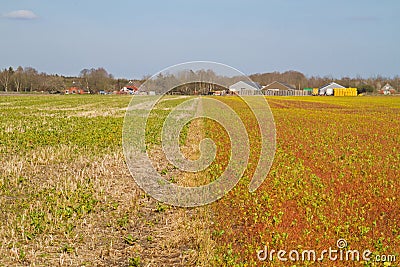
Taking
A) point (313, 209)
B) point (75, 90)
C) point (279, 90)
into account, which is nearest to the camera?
point (313, 209)

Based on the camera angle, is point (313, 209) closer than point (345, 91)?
Yes

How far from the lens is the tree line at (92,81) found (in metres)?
97.6

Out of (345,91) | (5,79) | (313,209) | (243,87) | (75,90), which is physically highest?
(5,79)

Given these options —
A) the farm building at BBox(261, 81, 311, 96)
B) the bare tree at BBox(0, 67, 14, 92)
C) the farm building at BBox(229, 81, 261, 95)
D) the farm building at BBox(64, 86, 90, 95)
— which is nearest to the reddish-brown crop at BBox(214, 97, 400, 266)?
the farm building at BBox(229, 81, 261, 95)

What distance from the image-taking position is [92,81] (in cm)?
11375

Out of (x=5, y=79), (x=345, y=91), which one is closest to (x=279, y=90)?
(x=345, y=91)

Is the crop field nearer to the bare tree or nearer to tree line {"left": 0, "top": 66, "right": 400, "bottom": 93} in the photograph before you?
tree line {"left": 0, "top": 66, "right": 400, "bottom": 93}

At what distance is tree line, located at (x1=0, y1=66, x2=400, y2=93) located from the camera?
320 ft

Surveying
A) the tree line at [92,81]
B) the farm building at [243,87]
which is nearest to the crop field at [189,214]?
the farm building at [243,87]

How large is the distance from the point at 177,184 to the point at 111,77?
10974 centimetres

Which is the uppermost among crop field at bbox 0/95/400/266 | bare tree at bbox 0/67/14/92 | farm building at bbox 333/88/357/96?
bare tree at bbox 0/67/14/92

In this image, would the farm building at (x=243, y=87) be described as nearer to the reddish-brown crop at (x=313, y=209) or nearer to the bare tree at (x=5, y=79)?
the reddish-brown crop at (x=313, y=209)

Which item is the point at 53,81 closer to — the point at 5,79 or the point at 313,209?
the point at 5,79

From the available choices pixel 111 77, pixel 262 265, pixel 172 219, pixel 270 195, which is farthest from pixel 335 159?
pixel 111 77
